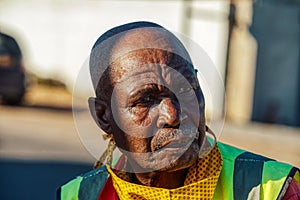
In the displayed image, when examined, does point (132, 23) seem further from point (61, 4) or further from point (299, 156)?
point (61, 4)

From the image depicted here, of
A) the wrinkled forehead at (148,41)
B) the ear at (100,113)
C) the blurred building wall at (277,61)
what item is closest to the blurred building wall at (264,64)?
the blurred building wall at (277,61)

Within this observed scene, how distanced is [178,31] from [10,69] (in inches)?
127

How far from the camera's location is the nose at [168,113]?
1.82 m

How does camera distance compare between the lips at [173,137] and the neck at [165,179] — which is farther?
the neck at [165,179]

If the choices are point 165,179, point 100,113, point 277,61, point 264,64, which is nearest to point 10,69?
point 264,64

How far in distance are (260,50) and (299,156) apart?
17.0ft

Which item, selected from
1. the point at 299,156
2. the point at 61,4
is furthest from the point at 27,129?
the point at 61,4

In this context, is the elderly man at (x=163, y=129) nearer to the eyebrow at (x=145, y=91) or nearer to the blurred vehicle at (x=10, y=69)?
the eyebrow at (x=145, y=91)

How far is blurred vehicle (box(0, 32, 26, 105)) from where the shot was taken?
14.8 metres

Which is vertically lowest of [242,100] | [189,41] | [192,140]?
[242,100]

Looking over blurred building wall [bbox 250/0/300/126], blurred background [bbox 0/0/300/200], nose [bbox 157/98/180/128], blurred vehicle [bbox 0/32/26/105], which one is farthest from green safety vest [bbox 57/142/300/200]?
blurred building wall [bbox 250/0/300/126]

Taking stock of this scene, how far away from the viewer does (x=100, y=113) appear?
80.7 inches

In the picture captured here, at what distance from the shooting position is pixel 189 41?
7.18 ft

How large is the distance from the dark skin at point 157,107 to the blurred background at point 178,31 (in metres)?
8.49
